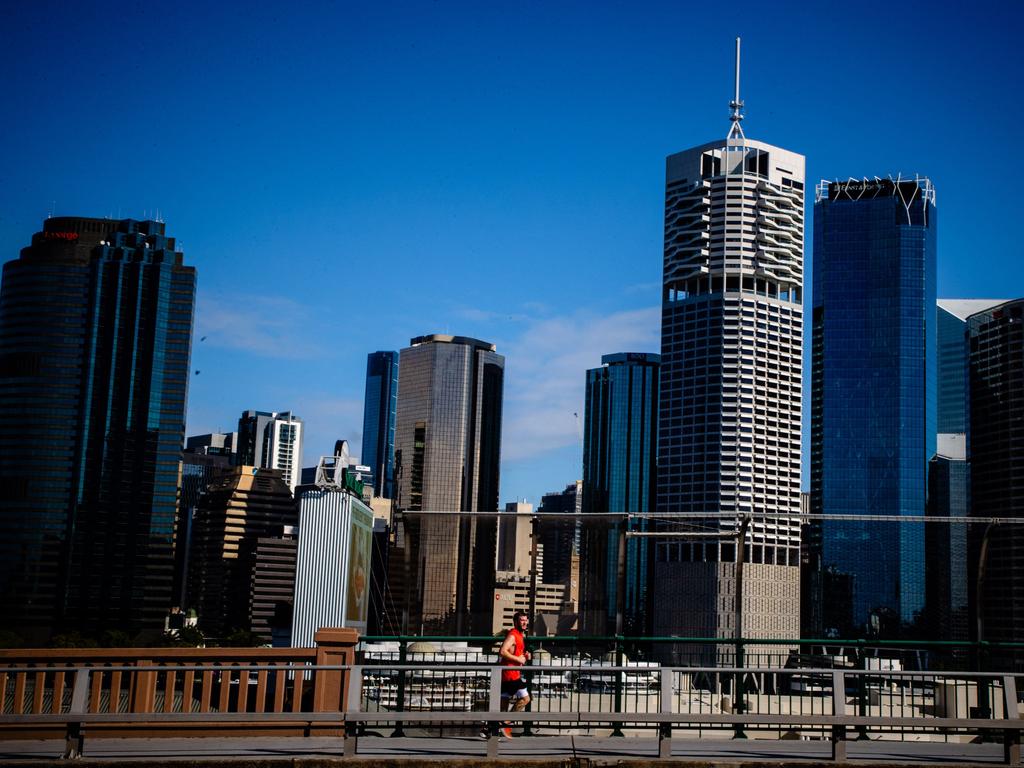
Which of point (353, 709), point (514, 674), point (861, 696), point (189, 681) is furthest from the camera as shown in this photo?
point (861, 696)

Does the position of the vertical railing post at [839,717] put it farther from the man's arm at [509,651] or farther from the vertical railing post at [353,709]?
the vertical railing post at [353,709]

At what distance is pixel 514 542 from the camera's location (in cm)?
2681

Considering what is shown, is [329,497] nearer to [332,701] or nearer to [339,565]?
[339,565]

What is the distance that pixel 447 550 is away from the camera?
2645 centimetres

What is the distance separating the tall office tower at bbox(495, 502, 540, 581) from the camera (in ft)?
82.2

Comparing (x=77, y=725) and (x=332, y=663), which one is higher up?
(x=332, y=663)

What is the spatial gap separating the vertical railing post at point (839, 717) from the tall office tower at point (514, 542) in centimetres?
1131

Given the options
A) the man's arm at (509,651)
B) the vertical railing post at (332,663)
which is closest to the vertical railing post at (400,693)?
the vertical railing post at (332,663)

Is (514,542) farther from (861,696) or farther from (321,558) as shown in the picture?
(321,558)

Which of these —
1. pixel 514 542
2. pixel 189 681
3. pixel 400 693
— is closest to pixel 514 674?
pixel 400 693

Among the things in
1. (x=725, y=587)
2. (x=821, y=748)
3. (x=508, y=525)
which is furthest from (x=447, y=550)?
(x=725, y=587)

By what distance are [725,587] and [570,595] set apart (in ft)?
98.3

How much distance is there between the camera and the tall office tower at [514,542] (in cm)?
2505

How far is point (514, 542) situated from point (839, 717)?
Result: 48.0 feet
